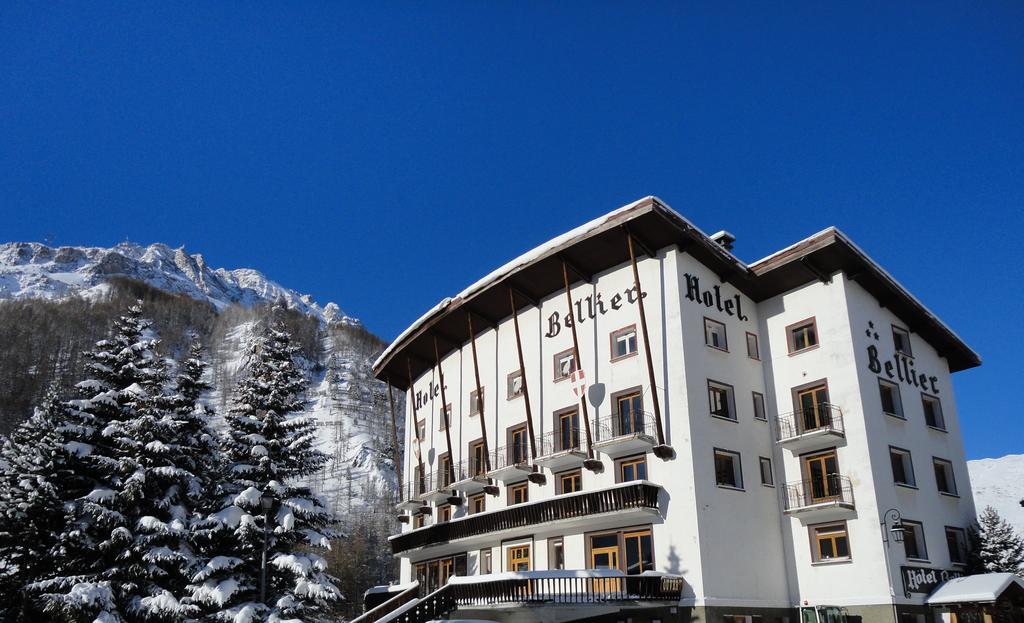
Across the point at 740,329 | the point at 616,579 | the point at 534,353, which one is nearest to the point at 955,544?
the point at 740,329

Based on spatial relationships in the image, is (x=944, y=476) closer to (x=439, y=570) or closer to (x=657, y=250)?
(x=657, y=250)

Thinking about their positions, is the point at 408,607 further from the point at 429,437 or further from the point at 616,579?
the point at 429,437

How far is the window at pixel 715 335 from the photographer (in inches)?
1215

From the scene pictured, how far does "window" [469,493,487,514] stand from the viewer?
3656 centimetres

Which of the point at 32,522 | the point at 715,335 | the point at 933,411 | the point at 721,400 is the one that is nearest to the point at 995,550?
→ the point at 933,411

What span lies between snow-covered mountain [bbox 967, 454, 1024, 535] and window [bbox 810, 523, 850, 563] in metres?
51.5

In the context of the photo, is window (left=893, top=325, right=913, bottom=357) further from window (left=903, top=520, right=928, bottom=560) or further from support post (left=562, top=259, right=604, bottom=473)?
support post (left=562, top=259, right=604, bottom=473)

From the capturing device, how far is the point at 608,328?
31953mm

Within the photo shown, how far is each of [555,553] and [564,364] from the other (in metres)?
7.83

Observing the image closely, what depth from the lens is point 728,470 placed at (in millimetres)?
28938

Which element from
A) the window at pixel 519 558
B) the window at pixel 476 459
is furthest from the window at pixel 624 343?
the window at pixel 476 459

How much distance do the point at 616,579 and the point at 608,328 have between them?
10547mm

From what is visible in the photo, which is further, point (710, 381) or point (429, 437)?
point (429, 437)

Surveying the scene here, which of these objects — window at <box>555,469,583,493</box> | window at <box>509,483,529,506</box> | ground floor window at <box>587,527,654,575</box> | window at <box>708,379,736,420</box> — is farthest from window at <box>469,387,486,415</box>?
window at <box>708,379,736,420</box>
